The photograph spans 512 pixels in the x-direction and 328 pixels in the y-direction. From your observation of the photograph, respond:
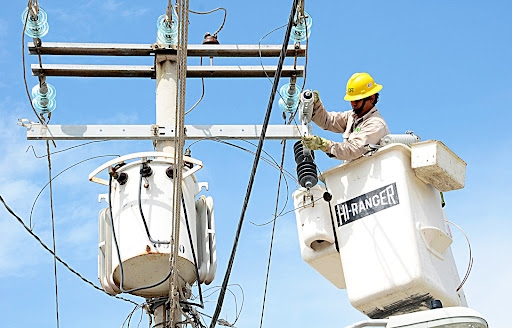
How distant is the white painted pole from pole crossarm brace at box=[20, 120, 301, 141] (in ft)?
0.51

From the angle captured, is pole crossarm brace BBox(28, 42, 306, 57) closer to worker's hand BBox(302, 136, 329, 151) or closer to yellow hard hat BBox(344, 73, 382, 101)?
yellow hard hat BBox(344, 73, 382, 101)

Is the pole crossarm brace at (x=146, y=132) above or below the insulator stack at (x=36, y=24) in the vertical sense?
below

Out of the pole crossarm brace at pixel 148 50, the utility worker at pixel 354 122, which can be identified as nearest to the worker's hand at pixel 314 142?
the utility worker at pixel 354 122

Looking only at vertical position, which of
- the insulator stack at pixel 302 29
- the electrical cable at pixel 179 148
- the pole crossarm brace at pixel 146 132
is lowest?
the electrical cable at pixel 179 148

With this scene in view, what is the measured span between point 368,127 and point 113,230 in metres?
1.95

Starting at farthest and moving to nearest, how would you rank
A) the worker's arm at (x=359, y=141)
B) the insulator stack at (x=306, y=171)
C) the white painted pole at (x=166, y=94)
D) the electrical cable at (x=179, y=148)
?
the white painted pole at (x=166, y=94)
the insulator stack at (x=306, y=171)
the worker's arm at (x=359, y=141)
the electrical cable at (x=179, y=148)

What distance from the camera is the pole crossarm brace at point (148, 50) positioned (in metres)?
9.15

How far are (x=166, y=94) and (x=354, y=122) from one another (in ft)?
5.65

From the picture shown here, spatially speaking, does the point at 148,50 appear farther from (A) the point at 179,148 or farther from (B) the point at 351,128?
(A) the point at 179,148

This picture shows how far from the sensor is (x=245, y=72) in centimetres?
952

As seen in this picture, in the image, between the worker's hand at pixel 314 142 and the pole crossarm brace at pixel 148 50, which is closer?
the worker's hand at pixel 314 142

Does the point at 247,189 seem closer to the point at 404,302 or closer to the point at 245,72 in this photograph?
the point at 404,302

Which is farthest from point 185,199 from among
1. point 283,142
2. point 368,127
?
point 368,127

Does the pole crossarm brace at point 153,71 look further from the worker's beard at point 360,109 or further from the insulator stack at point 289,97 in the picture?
the worker's beard at point 360,109
